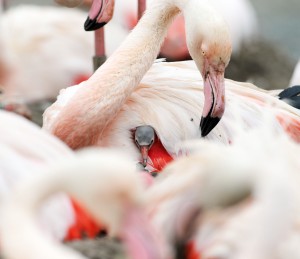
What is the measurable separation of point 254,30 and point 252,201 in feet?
13.5

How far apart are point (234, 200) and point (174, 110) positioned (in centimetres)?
188

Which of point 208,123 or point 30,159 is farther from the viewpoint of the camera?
point 208,123

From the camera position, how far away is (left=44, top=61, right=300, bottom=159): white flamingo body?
4.68m

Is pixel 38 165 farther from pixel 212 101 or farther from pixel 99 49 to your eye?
pixel 99 49

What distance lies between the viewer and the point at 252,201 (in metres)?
3.11

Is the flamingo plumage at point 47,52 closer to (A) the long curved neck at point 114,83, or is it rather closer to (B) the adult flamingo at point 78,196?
(A) the long curved neck at point 114,83

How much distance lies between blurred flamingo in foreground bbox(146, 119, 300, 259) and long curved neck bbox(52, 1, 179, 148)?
1225mm

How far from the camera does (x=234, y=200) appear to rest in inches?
113

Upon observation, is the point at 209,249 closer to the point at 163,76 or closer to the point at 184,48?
the point at 163,76

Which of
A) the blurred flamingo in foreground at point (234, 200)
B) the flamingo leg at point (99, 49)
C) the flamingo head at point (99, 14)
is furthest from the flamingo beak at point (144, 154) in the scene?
the flamingo leg at point (99, 49)

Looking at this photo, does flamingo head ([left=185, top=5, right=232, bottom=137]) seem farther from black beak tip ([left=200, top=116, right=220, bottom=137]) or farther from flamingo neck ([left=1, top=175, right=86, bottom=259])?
flamingo neck ([left=1, top=175, right=86, bottom=259])

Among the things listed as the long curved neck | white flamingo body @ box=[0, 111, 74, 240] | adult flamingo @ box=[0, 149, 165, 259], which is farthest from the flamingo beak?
adult flamingo @ box=[0, 149, 165, 259]

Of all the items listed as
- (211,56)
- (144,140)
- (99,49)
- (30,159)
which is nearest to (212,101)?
(211,56)

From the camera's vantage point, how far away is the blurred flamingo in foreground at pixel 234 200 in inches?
112
